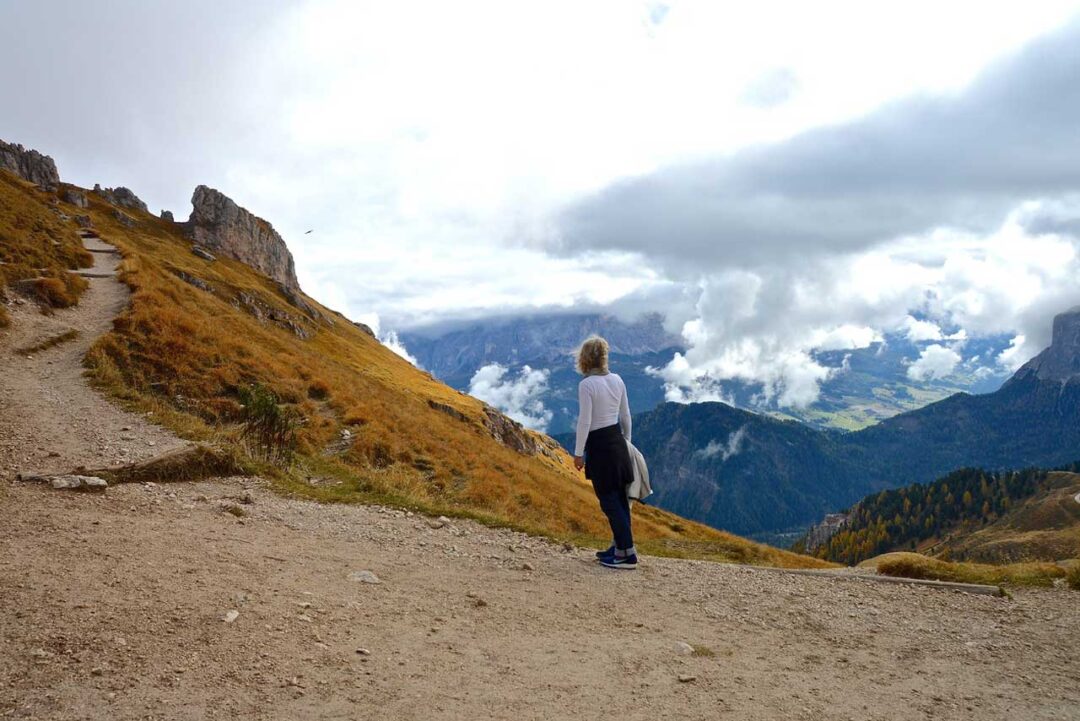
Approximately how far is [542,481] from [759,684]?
3104cm

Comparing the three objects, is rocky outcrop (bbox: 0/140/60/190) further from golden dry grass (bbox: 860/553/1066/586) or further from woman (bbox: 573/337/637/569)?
golden dry grass (bbox: 860/553/1066/586)

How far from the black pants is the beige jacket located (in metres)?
0.13

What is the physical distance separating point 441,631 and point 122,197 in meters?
152

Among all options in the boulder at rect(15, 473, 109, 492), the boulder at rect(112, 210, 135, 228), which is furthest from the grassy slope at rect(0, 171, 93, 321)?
the boulder at rect(112, 210, 135, 228)

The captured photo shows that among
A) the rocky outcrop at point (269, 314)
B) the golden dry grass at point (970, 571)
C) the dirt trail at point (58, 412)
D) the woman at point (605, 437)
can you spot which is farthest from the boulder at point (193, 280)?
the golden dry grass at point (970, 571)

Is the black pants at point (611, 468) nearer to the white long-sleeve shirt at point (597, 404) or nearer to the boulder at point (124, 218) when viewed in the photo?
the white long-sleeve shirt at point (597, 404)

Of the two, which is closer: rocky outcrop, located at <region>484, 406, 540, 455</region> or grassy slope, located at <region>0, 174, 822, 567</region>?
grassy slope, located at <region>0, 174, 822, 567</region>

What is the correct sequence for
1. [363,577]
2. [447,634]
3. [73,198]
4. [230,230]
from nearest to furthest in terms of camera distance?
[447,634], [363,577], [73,198], [230,230]

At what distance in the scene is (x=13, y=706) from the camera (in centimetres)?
470

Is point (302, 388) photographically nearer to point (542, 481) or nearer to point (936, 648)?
point (542, 481)

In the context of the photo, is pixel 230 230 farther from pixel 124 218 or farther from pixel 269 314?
pixel 269 314

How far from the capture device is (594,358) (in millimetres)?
11078

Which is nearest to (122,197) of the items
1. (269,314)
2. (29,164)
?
(29,164)

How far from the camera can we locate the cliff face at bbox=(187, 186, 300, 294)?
123 metres
